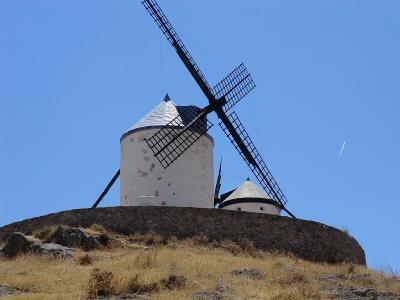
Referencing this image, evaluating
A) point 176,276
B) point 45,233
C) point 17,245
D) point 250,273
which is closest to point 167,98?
point 45,233

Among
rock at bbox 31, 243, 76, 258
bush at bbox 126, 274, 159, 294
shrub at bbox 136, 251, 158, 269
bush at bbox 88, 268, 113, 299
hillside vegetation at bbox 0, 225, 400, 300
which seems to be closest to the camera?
bush at bbox 88, 268, 113, 299

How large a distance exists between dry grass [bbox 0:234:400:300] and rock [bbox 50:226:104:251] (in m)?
0.50

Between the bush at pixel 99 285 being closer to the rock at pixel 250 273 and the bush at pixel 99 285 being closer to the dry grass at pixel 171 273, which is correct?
the dry grass at pixel 171 273

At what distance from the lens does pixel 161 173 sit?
2575 centimetres

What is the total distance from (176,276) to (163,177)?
10.7 m

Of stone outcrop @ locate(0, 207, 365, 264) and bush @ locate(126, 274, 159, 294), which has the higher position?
stone outcrop @ locate(0, 207, 365, 264)

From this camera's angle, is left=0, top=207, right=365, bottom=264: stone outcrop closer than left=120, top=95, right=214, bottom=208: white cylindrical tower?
Yes

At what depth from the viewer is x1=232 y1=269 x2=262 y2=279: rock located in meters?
16.8

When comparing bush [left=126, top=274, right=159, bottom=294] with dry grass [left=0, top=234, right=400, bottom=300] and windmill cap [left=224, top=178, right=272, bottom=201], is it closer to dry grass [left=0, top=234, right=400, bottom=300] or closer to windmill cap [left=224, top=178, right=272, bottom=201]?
dry grass [left=0, top=234, right=400, bottom=300]

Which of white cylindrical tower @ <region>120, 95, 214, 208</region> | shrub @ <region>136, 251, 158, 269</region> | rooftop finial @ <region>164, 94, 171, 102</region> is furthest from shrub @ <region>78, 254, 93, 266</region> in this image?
rooftop finial @ <region>164, 94, 171, 102</region>

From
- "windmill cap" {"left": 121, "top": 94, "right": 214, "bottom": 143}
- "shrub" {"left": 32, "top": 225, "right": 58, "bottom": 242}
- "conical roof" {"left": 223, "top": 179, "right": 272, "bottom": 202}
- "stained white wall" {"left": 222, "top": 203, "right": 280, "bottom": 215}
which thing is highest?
"windmill cap" {"left": 121, "top": 94, "right": 214, "bottom": 143}

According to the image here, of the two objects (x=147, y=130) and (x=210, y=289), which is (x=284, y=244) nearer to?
(x=147, y=130)

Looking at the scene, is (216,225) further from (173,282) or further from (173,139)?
(173,282)

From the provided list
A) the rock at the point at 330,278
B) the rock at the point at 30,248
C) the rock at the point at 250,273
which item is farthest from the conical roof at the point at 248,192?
the rock at the point at 250,273
